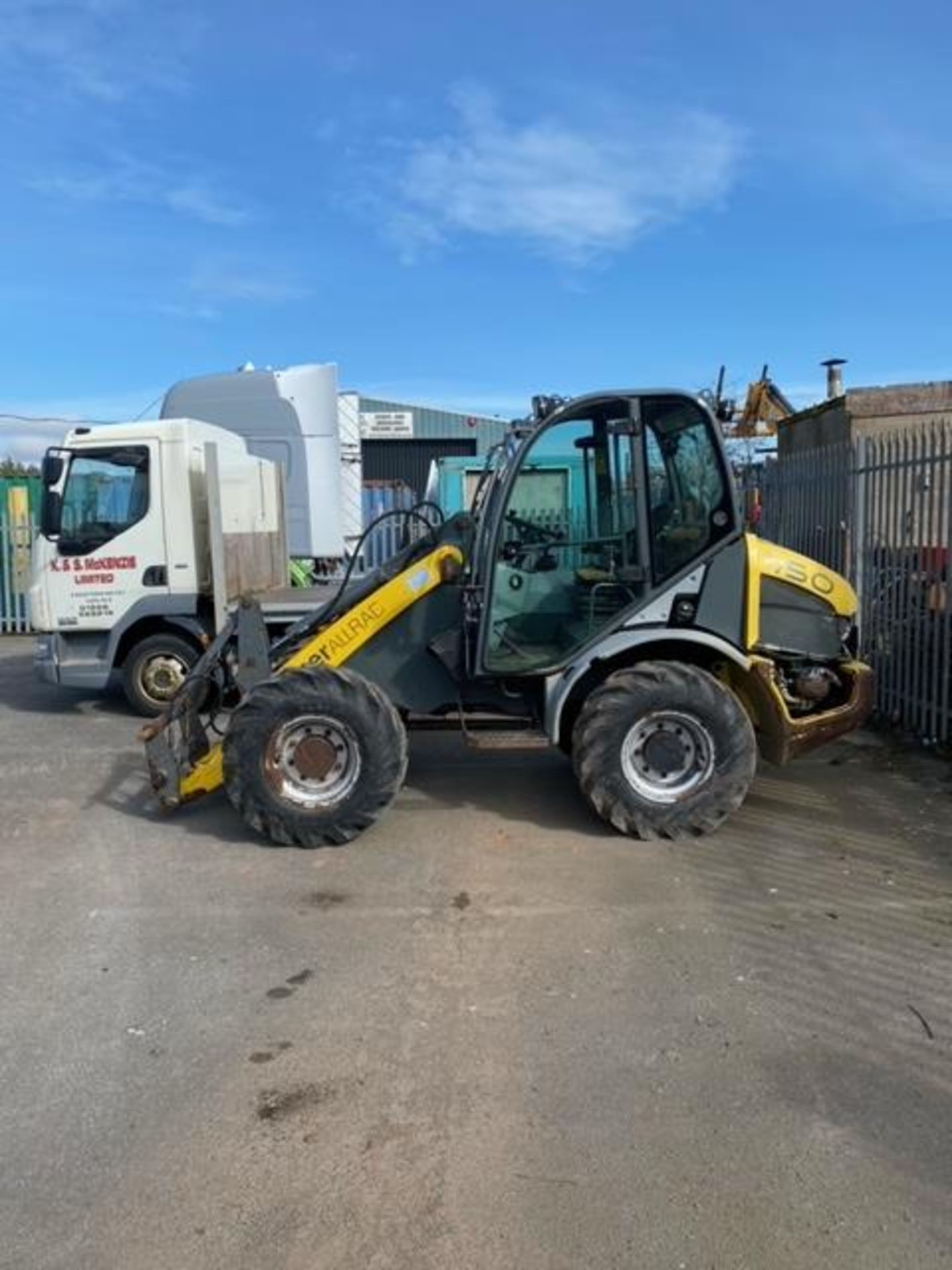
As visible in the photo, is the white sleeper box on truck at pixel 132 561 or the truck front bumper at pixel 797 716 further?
the white sleeper box on truck at pixel 132 561

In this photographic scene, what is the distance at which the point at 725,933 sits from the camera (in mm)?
4859

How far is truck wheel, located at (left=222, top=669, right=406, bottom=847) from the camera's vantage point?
6.09 meters

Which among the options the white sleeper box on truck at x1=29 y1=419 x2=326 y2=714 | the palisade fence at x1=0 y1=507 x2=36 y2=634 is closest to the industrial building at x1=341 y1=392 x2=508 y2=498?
the palisade fence at x1=0 y1=507 x2=36 y2=634

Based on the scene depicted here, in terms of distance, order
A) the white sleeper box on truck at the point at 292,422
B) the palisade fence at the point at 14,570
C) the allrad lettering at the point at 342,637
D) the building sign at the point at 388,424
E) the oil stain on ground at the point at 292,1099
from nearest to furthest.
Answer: the oil stain on ground at the point at 292,1099 → the allrad lettering at the point at 342,637 → the white sleeper box on truck at the point at 292,422 → the palisade fence at the point at 14,570 → the building sign at the point at 388,424

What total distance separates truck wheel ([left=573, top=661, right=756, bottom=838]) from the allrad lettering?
141 cm

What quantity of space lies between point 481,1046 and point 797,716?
11.3 feet


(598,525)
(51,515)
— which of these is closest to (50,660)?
(51,515)

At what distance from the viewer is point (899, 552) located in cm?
868

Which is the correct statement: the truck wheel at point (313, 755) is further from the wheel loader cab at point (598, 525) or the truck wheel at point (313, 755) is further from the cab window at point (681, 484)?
the cab window at point (681, 484)

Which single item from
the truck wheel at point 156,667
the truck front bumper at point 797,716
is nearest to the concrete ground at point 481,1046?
the truck front bumper at point 797,716

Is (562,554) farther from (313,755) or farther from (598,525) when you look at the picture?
(313,755)

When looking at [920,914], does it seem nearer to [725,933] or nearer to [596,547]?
[725,933]

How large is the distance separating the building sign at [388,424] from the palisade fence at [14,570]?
14.3 metres

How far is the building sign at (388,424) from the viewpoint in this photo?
30516mm
